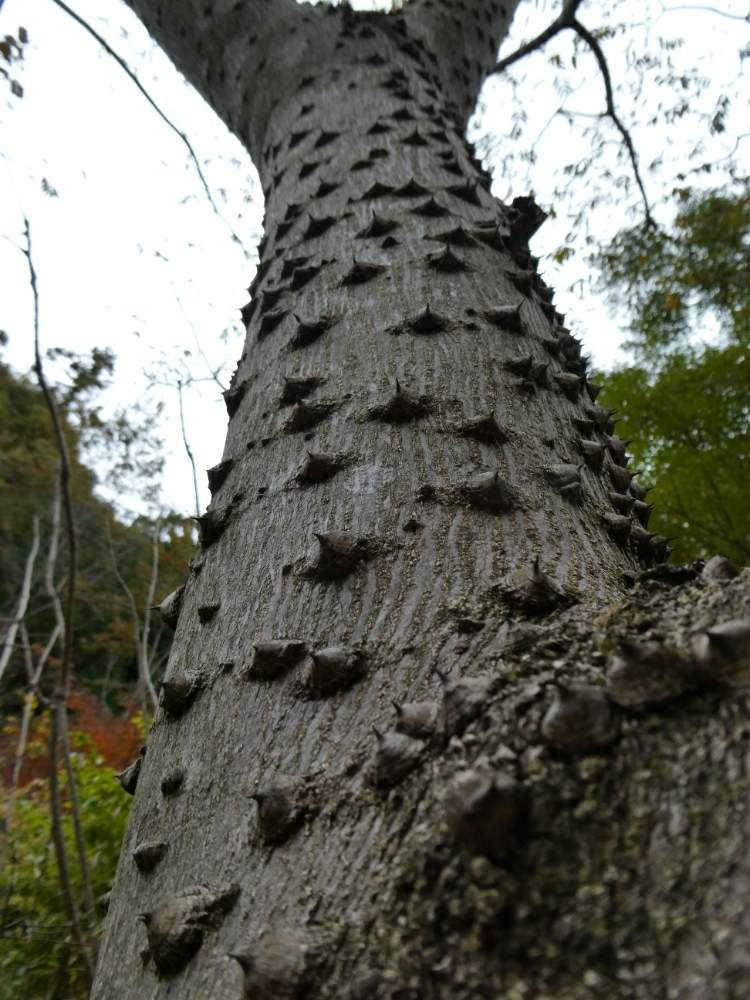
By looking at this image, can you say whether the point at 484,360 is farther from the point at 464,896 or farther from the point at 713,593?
the point at 464,896

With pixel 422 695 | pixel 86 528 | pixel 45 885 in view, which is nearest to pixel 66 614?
pixel 422 695

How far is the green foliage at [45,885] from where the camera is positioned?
359cm

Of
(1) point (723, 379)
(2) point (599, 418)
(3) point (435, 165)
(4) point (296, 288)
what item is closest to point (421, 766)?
(2) point (599, 418)

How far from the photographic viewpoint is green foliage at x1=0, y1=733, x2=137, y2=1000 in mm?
3594

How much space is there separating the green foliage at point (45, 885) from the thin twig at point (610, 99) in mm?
5555

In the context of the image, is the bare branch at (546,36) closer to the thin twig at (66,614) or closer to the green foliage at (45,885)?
the thin twig at (66,614)

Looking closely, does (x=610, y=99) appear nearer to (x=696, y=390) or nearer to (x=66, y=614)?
(x=696, y=390)

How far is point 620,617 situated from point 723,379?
626cm

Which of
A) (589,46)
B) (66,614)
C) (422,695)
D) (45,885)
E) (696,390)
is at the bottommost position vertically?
(45,885)

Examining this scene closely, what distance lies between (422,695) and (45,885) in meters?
4.31

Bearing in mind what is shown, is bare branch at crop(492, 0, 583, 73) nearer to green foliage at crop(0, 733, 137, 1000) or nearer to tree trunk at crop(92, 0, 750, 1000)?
tree trunk at crop(92, 0, 750, 1000)

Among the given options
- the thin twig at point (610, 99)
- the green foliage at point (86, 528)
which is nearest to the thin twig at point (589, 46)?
the thin twig at point (610, 99)

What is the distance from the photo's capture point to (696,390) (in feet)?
20.8

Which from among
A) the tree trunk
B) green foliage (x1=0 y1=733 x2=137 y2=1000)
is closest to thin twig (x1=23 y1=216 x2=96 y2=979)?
green foliage (x1=0 y1=733 x2=137 y2=1000)
